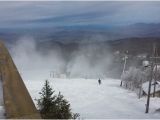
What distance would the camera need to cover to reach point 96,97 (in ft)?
10.9

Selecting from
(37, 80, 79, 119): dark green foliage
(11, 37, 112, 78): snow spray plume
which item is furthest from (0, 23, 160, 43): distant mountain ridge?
(37, 80, 79, 119): dark green foliage

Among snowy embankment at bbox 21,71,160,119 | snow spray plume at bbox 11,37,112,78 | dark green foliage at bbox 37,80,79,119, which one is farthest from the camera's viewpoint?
snow spray plume at bbox 11,37,112,78

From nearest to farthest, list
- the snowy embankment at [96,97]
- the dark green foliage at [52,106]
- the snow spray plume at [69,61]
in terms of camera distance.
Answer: the dark green foliage at [52,106], the snowy embankment at [96,97], the snow spray plume at [69,61]

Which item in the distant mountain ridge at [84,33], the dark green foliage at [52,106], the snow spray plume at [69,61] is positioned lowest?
the dark green foliage at [52,106]

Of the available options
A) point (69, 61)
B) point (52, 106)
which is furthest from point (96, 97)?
point (52, 106)

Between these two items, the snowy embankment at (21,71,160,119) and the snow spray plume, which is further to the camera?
the snow spray plume

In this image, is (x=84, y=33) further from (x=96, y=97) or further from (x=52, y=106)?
(x=52, y=106)

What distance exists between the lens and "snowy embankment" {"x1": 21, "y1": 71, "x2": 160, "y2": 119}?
3.19 metres

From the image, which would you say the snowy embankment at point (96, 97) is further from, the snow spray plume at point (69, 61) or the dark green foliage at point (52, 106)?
the dark green foliage at point (52, 106)

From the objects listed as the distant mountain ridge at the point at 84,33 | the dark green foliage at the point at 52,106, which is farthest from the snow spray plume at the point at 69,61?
the dark green foliage at the point at 52,106

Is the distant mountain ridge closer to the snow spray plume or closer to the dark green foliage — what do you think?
the snow spray plume

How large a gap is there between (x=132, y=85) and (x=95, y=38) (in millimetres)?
539

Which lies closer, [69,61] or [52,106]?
[52,106]

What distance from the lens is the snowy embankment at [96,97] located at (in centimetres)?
319
